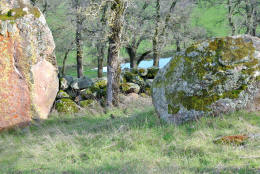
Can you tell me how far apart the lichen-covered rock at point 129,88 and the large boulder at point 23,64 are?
443 centimetres

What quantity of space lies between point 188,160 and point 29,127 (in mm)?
6939

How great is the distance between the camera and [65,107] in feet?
40.4

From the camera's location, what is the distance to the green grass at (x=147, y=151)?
15.7 feet

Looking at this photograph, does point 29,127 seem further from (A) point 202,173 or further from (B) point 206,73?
(A) point 202,173

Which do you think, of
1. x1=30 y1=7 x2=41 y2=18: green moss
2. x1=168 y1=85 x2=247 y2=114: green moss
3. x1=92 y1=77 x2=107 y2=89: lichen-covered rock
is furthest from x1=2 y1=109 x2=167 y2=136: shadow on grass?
x1=30 y1=7 x2=41 y2=18: green moss

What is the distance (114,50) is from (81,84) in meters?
3.36

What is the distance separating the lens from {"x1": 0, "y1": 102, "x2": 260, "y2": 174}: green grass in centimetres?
478

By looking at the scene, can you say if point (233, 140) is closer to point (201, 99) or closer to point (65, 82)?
point (201, 99)

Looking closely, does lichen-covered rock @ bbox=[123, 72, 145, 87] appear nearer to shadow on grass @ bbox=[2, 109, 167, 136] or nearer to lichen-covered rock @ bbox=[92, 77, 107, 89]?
lichen-covered rock @ bbox=[92, 77, 107, 89]

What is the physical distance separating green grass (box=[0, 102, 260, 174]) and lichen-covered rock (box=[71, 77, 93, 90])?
6.55 metres

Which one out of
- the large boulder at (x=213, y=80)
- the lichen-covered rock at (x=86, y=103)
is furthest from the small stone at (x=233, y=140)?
the lichen-covered rock at (x=86, y=103)

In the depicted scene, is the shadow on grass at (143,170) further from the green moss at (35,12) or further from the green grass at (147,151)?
the green moss at (35,12)

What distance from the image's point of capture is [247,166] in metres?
4.45

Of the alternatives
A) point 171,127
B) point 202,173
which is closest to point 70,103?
point 171,127
